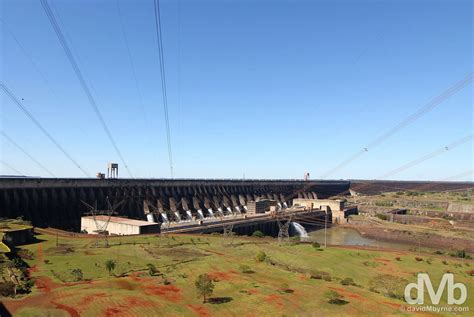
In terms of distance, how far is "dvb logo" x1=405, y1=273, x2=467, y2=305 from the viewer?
112 ft

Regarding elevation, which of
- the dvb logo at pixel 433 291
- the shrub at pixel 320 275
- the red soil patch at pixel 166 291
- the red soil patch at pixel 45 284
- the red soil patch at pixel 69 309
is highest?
the red soil patch at pixel 45 284

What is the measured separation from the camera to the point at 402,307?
29984 mm

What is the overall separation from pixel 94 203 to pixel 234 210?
49393 millimetres

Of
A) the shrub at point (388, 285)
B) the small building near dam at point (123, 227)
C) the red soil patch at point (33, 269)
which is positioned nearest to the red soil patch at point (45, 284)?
the red soil patch at point (33, 269)

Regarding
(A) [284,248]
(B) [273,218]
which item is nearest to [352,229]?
(B) [273,218]

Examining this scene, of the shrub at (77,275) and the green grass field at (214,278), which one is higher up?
the shrub at (77,275)

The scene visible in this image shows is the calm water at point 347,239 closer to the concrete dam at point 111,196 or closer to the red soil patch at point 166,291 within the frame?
the concrete dam at point 111,196

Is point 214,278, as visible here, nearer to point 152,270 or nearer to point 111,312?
point 152,270

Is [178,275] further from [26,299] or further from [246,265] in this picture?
[26,299]

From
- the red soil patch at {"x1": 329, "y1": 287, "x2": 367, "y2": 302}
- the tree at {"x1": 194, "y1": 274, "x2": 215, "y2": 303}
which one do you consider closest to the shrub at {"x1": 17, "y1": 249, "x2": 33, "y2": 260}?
the tree at {"x1": 194, "y1": 274, "x2": 215, "y2": 303}

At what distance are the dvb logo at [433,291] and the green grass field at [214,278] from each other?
838 millimetres

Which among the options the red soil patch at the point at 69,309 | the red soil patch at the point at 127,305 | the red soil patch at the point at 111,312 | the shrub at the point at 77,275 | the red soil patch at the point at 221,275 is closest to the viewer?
the red soil patch at the point at 69,309

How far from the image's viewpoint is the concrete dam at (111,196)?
67.6 metres

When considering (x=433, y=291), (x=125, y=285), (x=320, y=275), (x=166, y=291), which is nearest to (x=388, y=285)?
(x=433, y=291)
